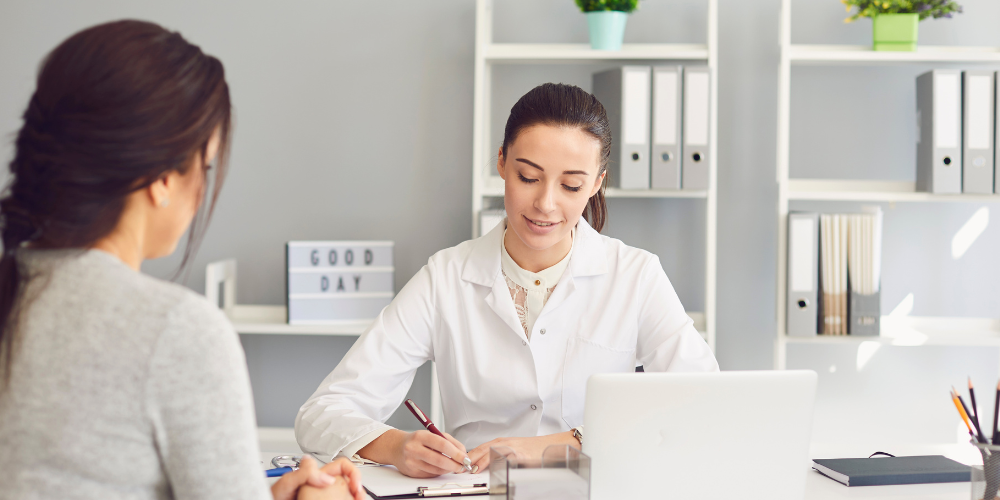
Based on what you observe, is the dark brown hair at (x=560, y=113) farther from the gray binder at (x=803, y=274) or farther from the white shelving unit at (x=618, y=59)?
the gray binder at (x=803, y=274)

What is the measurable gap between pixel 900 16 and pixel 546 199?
145cm

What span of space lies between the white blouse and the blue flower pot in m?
0.90

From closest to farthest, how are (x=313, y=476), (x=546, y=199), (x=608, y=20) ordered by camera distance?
(x=313, y=476)
(x=546, y=199)
(x=608, y=20)

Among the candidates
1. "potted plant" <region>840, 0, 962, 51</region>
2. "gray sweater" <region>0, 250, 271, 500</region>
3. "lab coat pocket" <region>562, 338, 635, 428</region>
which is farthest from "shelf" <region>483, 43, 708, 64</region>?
"gray sweater" <region>0, 250, 271, 500</region>

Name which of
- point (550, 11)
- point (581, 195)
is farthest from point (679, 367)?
point (550, 11)

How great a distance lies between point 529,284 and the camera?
159 cm

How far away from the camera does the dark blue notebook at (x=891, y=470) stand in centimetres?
118

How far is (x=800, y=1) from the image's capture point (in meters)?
2.44

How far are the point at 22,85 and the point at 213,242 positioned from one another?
887 millimetres

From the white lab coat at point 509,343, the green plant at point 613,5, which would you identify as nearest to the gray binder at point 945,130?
the green plant at point 613,5

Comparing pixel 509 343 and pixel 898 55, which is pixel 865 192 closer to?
pixel 898 55

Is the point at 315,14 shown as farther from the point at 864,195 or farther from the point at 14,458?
the point at 14,458

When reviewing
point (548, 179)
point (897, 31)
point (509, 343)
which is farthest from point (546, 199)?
point (897, 31)

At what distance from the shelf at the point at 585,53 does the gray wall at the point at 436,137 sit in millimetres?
177
